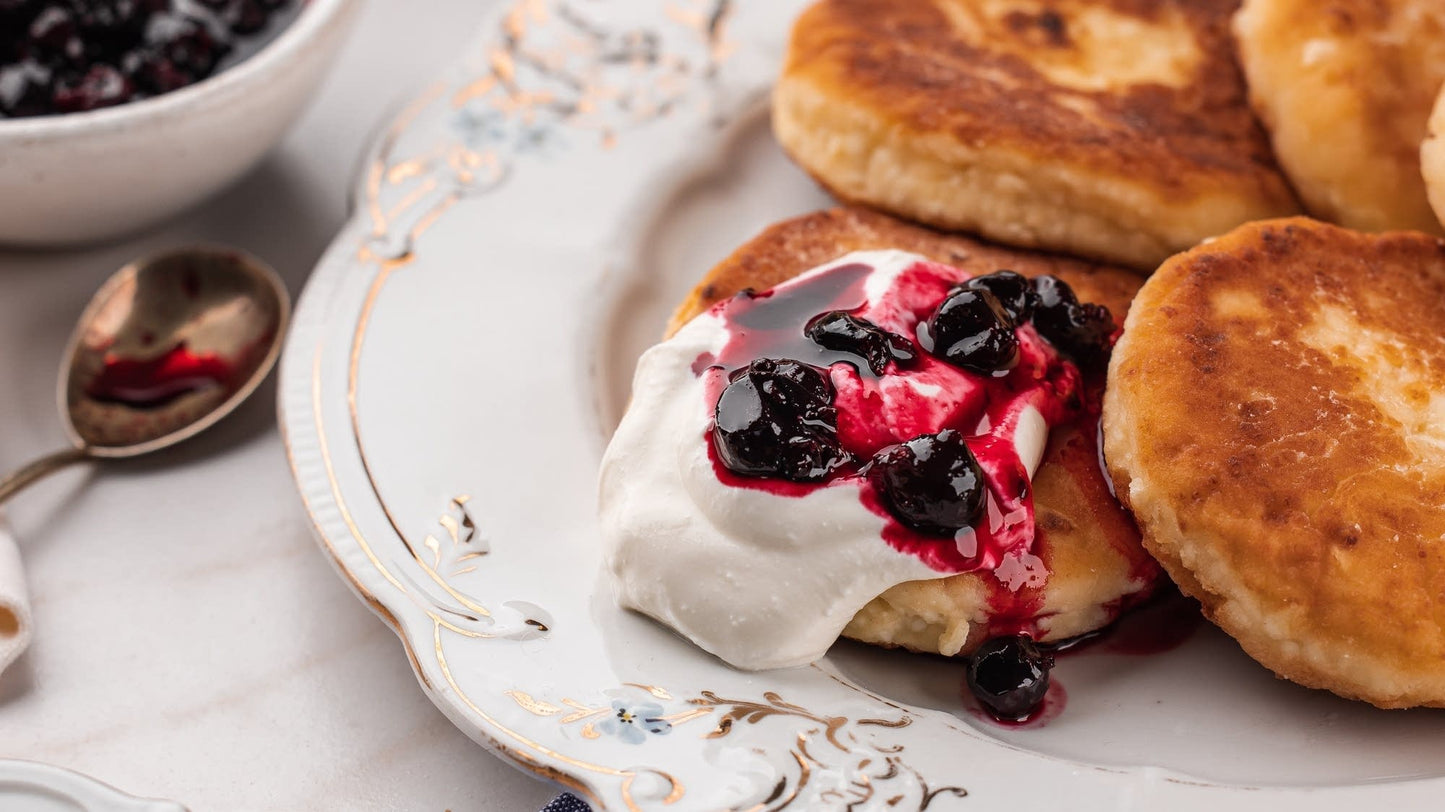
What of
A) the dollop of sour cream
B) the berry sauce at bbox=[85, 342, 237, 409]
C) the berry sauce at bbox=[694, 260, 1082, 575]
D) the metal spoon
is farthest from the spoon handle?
the berry sauce at bbox=[694, 260, 1082, 575]

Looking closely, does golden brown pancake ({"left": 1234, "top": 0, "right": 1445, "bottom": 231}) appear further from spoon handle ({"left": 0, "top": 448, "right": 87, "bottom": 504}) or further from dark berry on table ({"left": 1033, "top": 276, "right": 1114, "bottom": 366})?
spoon handle ({"left": 0, "top": 448, "right": 87, "bottom": 504})

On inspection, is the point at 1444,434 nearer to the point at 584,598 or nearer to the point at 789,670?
the point at 789,670

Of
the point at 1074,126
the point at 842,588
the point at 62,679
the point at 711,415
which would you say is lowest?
the point at 62,679

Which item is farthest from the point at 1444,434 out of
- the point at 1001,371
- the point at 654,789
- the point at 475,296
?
the point at 475,296

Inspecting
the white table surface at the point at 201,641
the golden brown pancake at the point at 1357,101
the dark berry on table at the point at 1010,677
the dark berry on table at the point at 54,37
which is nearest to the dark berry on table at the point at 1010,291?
the dark berry on table at the point at 1010,677

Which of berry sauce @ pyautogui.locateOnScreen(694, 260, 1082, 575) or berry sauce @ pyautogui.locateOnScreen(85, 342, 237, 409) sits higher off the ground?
berry sauce @ pyautogui.locateOnScreen(694, 260, 1082, 575)

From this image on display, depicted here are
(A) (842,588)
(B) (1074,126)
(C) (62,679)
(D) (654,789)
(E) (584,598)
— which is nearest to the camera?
(D) (654,789)
